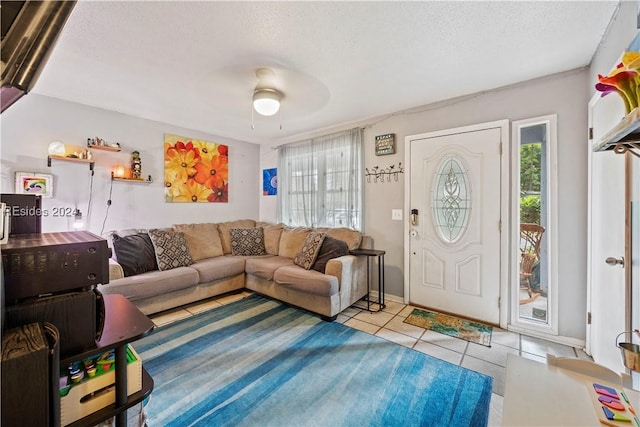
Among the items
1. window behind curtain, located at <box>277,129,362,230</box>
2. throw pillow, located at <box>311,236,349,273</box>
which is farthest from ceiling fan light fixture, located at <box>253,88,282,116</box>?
throw pillow, located at <box>311,236,349,273</box>

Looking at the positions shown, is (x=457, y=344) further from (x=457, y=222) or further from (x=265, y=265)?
(x=265, y=265)

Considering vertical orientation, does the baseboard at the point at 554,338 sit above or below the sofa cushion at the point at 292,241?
below

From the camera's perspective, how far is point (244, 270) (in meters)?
3.56

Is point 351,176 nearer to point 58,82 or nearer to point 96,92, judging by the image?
point 96,92

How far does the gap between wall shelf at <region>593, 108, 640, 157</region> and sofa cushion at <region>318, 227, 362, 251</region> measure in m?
2.46

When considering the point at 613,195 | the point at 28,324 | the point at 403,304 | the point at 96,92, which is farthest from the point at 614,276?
the point at 96,92

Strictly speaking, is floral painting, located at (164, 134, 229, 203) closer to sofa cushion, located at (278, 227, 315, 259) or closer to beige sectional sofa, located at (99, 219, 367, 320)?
beige sectional sofa, located at (99, 219, 367, 320)

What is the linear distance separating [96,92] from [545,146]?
14.3ft

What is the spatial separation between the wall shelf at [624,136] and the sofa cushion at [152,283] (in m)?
3.30

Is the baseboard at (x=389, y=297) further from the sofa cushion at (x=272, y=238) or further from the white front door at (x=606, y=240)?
the white front door at (x=606, y=240)

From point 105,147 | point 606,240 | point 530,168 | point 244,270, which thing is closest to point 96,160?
point 105,147

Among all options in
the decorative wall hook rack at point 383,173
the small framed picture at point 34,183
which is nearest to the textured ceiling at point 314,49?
the decorative wall hook rack at point 383,173

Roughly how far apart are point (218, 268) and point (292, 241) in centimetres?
102

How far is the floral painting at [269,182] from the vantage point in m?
4.58
